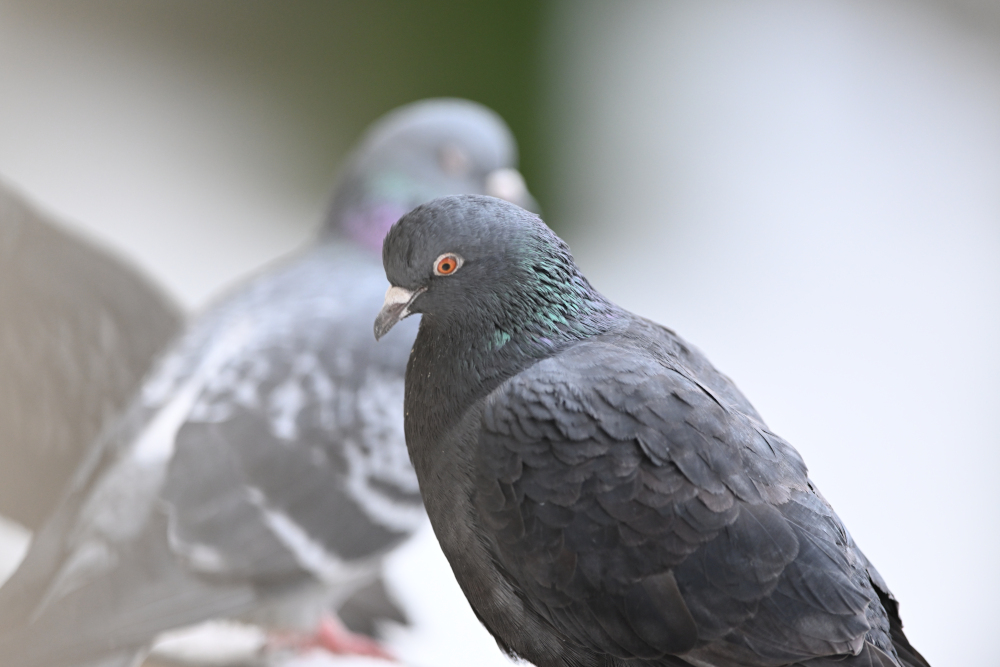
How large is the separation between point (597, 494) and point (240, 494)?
1.09 metres

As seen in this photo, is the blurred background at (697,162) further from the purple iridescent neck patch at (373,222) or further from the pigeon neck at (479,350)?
the pigeon neck at (479,350)

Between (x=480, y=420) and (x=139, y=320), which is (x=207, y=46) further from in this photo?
(x=480, y=420)

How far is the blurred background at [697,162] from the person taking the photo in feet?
13.8

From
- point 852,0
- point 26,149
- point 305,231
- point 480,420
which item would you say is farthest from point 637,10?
point 480,420

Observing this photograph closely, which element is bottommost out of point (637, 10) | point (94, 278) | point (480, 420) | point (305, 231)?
point (480, 420)

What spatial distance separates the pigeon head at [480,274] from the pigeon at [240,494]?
789mm

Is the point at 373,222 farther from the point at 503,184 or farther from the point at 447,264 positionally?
the point at 447,264

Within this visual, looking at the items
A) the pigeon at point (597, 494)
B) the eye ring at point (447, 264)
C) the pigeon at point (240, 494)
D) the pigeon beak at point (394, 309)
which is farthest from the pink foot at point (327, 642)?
the eye ring at point (447, 264)

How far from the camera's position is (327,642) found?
226 cm

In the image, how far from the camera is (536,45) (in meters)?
5.80

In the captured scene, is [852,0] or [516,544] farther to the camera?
[852,0]

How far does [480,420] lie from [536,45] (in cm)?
497

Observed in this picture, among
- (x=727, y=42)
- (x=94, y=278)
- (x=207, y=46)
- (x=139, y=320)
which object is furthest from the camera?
(x=727, y=42)

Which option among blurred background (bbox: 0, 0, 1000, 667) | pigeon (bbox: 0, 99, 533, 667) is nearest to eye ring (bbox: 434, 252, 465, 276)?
pigeon (bbox: 0, 99, 533, 667)
